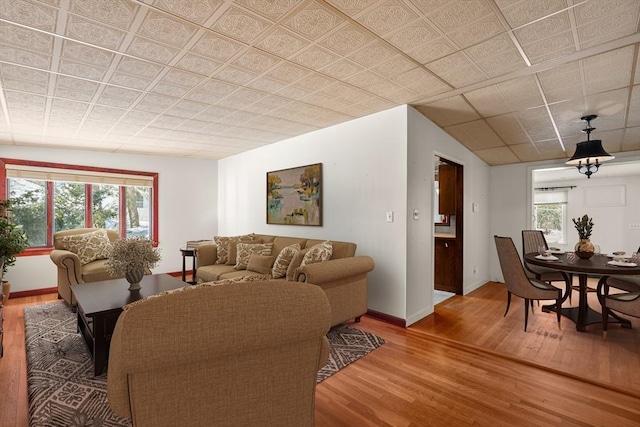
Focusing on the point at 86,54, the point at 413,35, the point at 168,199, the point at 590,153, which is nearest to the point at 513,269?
the point at 590,153

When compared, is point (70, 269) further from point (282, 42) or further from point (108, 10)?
point (282, 42)

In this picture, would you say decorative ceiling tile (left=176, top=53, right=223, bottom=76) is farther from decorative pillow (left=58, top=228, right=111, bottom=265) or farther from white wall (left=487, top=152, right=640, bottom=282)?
white wall (left=487, top=152, right=640, bottom=282)

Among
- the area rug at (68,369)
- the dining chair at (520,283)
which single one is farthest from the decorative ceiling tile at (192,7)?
the dining chair at (520,283)

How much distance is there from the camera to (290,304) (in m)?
1.11

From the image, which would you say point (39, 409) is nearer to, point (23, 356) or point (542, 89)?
point (23, 356)

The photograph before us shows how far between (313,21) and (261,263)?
2830 mm

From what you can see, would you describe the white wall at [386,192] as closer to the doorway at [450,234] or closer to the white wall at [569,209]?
the doorway at [450,234]

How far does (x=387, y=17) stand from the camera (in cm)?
179

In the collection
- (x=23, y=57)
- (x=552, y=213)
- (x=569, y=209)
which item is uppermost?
(x=23, y=57)

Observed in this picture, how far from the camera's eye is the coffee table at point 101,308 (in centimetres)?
235

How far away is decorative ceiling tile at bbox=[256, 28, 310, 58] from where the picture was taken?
196 centimetres

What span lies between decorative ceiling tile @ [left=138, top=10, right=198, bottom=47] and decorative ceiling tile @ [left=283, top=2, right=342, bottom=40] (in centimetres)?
62

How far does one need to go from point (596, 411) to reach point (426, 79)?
263cm

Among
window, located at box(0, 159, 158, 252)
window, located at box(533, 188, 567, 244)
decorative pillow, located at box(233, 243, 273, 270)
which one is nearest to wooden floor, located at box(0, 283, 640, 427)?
decorative pillow, located at box(233, 243, 273, 270)
